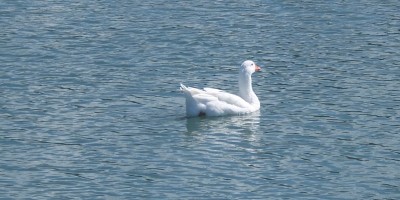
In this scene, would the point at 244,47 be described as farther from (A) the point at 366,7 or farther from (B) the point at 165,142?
(B) the point at 165,142

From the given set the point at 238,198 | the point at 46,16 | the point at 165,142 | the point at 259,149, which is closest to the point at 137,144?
the point at 165,142

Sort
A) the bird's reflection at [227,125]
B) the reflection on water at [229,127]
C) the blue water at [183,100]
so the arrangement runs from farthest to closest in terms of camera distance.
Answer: the bird's reflection at [227,125] < the reflection on water at [229,127] < the blue water at [183,100]

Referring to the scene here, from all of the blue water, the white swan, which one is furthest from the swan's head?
the blue water

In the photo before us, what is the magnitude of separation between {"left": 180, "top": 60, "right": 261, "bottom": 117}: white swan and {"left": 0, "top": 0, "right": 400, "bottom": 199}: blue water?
0.26 metres

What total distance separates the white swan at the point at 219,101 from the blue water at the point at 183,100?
0.84 ft

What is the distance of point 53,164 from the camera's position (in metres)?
27.9

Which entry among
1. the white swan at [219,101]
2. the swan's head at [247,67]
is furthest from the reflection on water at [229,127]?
the swan's head at [247,67]

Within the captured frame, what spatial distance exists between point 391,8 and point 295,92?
1233cm

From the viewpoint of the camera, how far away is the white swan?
106 ft

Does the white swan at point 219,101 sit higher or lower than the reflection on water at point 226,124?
higher

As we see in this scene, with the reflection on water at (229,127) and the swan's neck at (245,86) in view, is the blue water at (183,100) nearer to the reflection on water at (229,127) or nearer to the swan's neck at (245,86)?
the reflection on water at (229,127)

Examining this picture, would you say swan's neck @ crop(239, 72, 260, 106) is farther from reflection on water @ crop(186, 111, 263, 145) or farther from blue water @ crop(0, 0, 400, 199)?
reflection on water @ crop(186, 111, 263, 145)

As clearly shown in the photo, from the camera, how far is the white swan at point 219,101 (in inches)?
1272

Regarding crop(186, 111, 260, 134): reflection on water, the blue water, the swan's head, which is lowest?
crop(186, 111, 260, 134): reflection on water
